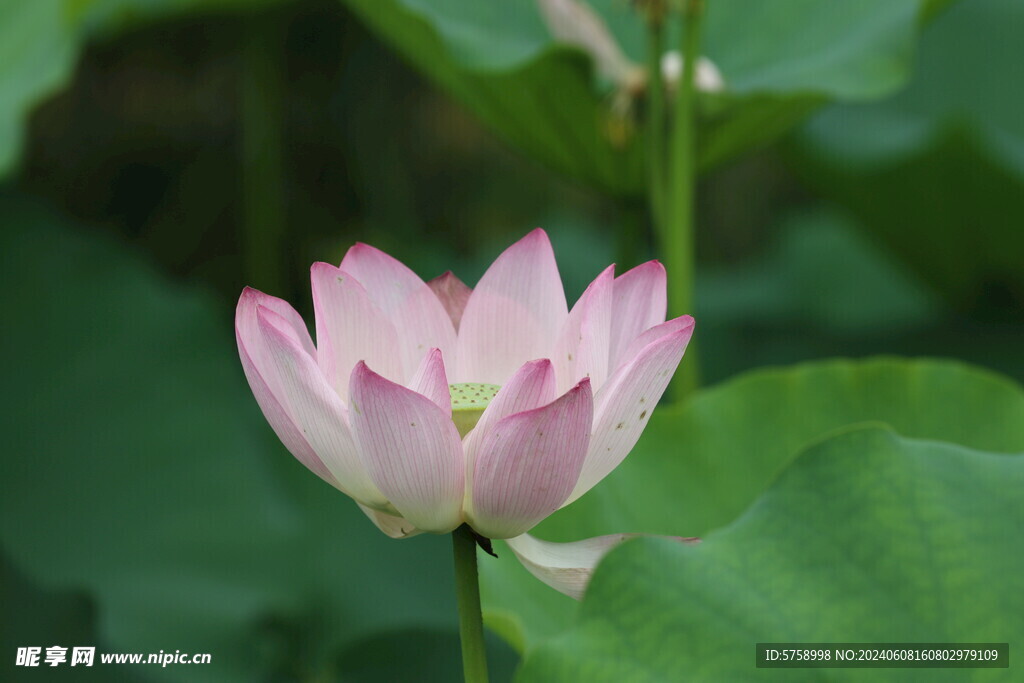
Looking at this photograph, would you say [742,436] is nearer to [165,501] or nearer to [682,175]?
[682,175]

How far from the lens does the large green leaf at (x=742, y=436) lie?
84 centimetres

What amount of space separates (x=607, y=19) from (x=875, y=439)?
3.25 feet

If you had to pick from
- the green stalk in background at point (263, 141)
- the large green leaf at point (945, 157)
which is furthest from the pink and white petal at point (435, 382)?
the large green leaf at point (945, 157)

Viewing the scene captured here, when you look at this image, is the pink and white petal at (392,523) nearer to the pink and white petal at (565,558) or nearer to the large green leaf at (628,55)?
the pink and white petal at (565,558)

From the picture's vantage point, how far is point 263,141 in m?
1.62

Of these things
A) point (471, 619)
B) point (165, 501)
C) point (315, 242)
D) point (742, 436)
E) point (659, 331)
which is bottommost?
point (471, 619)

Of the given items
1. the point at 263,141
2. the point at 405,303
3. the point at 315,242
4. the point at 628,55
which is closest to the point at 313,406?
the point at 405,303

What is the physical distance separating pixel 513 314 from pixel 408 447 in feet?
0.48

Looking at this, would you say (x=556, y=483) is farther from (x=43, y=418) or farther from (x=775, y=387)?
(x=43, y=418)

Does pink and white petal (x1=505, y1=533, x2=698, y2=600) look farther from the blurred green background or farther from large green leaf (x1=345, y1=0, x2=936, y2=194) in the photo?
large green leaf (x1=345, y1=0, x2=936, y2=194)

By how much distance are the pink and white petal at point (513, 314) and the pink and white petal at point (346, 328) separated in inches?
1.8

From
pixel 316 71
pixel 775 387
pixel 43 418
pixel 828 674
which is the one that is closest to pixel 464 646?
pixel 828 674

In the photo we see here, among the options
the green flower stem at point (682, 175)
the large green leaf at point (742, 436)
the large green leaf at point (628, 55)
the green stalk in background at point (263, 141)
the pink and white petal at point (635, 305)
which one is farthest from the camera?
the green stalk in background at point (263, 141)

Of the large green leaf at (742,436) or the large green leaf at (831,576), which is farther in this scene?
the large green leaf at (742,436)
